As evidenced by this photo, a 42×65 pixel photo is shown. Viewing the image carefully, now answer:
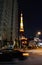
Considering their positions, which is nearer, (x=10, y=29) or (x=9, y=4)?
(x=10, y=29)

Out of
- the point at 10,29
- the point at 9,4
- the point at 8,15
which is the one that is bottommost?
the point at 10,29

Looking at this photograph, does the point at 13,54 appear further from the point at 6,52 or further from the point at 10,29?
the point at 10,29

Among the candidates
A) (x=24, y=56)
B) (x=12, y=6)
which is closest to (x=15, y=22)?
(x=12, y=6)

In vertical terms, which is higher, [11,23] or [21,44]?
[11,23]

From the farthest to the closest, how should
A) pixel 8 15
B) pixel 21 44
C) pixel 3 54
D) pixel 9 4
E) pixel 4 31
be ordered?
pixel 9 4 < pixel 8 15 < pixel 4 31 < pixel 21 44 < pixel 3 54

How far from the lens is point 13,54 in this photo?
18.8 metres

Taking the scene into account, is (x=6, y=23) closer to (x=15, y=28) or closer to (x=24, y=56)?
(x=15, y=28)

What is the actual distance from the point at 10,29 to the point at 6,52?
12731 centimetres

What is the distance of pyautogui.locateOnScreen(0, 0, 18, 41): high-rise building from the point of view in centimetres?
14038

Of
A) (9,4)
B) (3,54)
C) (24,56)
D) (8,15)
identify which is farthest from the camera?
(9,4)

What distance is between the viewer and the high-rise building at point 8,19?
461 feet

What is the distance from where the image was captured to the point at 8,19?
150 m

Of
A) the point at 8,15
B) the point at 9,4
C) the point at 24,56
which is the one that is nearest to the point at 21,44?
the point at 24,56

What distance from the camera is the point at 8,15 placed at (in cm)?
15062
